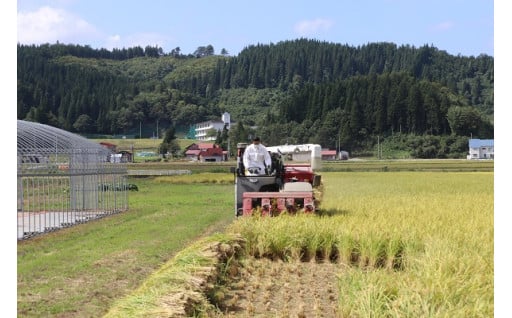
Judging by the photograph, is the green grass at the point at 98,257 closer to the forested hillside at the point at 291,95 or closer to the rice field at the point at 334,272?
the rice field at the point at 334,272

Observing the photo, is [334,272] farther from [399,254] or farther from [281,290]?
[281,290]

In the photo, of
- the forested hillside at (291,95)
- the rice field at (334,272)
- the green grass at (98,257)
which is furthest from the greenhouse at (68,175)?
the forested hillside at (291,95)

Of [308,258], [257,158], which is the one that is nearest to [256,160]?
[257,158]

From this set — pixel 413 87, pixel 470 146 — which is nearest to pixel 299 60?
pixel 413 87

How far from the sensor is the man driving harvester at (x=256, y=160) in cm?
1281

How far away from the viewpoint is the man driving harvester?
1281cm

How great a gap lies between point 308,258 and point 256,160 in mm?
3507

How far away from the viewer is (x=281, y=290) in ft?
24.3

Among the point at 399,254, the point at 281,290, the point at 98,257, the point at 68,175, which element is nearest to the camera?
the point at 281,290

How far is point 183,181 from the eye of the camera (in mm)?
39250

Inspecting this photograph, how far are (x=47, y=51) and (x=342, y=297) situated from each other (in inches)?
6307

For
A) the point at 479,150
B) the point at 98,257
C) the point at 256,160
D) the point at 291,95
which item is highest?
the point at 291,95

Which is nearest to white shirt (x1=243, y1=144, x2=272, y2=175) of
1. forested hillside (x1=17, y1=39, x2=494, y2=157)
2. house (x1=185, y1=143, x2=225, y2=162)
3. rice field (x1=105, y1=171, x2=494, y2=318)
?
rice field (x1=105, y1=171, x2=494, y2=318)
